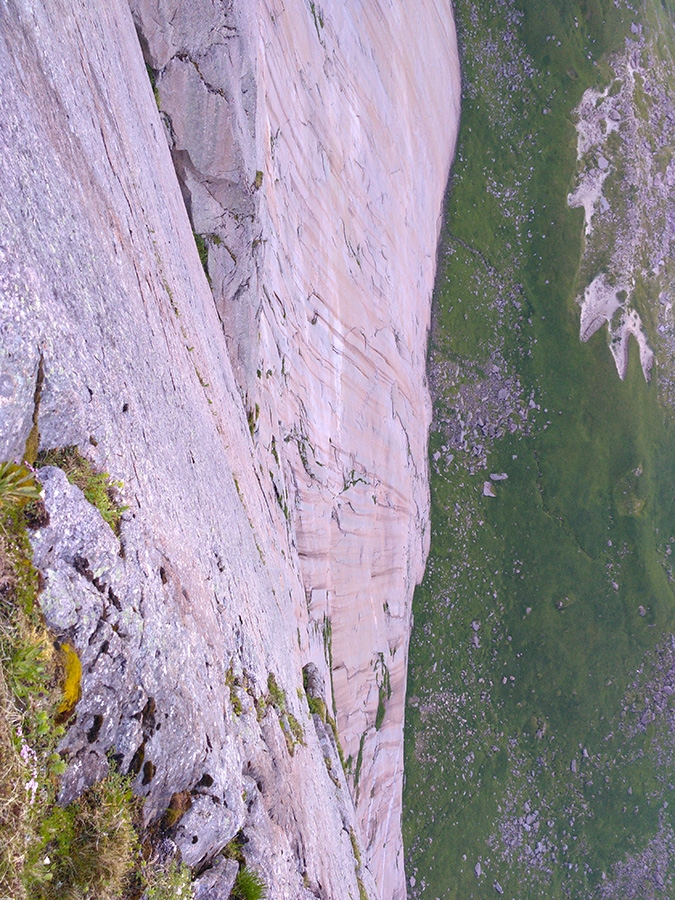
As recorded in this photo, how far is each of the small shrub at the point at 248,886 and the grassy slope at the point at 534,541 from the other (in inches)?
912

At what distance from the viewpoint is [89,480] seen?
21.3 feet

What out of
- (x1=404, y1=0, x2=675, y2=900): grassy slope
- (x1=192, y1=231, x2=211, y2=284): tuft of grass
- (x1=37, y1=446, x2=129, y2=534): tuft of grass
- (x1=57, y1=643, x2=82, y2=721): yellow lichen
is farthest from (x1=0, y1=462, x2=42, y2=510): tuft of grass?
(x1=404, y1=0, x2=675, y2=900): grassy slope

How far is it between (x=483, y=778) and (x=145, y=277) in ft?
103

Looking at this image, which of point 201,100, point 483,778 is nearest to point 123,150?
point 201,100

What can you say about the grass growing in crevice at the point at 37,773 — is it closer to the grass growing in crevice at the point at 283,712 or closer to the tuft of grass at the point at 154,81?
the grass growing in crevice at the point at 283,712

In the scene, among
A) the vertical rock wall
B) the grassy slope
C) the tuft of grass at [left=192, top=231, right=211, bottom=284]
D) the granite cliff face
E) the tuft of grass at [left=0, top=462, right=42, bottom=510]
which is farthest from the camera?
the grassy slope

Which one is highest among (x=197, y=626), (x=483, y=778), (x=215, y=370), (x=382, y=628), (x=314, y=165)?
(x=314, y=165)

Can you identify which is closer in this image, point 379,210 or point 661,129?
point 379,210

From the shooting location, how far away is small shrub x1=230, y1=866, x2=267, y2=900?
25.6 feet

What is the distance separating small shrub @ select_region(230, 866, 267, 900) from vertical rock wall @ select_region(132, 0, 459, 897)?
8.90 meters

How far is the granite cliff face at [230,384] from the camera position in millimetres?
6395

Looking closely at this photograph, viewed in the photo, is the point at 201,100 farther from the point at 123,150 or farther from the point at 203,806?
the point at 203,806

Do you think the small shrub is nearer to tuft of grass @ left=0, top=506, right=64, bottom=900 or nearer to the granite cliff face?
the granite cliff face

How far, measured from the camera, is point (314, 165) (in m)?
19.5
